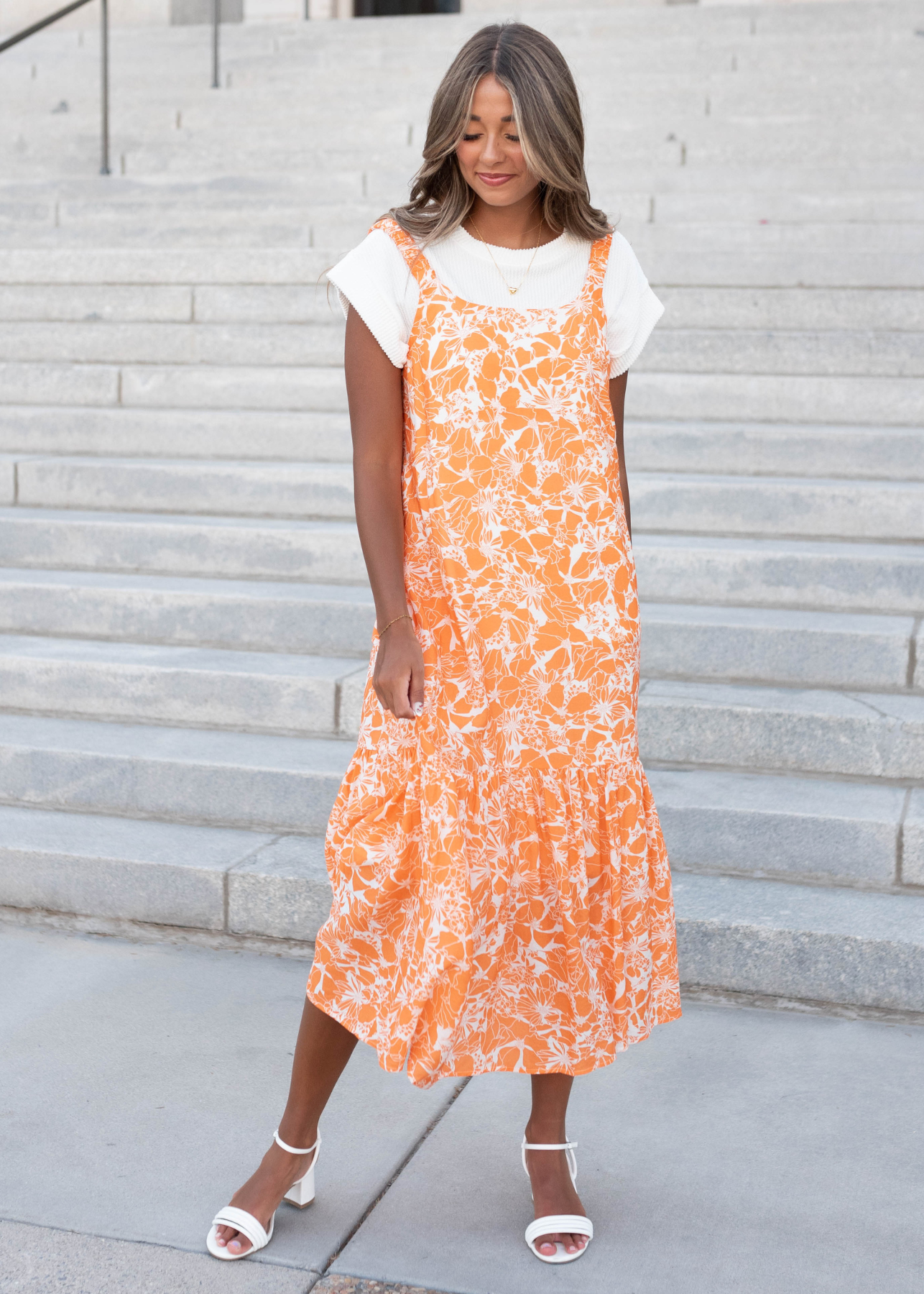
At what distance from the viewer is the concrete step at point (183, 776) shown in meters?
3.67

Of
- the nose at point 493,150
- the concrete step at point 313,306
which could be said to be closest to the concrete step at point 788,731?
the nose at point 493,150

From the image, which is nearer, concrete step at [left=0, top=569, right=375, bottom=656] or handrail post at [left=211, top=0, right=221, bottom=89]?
concrete step at [left=0, top=569, right=375, bottom=656]

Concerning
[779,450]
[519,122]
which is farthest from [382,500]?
[779,450]

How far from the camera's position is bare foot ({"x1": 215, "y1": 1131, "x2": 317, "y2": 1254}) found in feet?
7.16

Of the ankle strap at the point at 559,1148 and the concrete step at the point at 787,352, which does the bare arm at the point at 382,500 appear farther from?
the concrete step at the point at 787,352

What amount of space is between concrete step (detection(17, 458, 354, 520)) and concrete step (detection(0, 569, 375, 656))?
381mm

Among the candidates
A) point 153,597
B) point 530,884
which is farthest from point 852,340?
point 530,884

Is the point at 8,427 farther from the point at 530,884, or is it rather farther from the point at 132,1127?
the point at 530,884

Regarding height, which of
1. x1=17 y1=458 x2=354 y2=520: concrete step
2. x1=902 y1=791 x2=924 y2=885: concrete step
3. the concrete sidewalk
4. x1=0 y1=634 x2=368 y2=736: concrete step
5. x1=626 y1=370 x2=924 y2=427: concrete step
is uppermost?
x1=626 y1=370 x2=924 y2=427: concrete step

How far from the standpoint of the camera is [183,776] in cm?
375

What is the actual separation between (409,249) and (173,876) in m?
1.90

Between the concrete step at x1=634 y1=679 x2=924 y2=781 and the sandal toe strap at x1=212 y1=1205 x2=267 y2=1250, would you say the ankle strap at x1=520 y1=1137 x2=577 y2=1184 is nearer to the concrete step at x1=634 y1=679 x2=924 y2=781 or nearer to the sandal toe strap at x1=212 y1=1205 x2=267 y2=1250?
the sandal toe strap at x1=212 y1=1205 x2=267 y2=1250

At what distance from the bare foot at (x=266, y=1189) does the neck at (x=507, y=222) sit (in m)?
1.48

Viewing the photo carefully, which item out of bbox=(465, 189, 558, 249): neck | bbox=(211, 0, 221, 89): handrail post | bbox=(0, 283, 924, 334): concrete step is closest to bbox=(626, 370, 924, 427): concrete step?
bbox=(0, 283, 924, 334): concrete step
